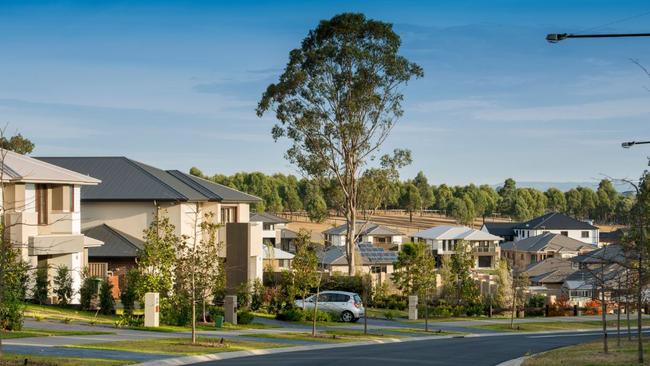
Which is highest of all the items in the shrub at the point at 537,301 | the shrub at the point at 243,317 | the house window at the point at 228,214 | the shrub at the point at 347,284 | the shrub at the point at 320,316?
the house window at the point at 228,214

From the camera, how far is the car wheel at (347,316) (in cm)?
4675

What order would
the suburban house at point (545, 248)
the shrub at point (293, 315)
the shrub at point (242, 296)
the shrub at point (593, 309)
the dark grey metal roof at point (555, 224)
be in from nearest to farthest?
the shrub at point (293, 315)
the shrub at point (242, 296)
the shrub at point (593, 309)
the suburban house at point (545, 248)
the dark grey metal roof at point (555, 224)

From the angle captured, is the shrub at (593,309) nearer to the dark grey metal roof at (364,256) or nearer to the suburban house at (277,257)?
the suburban house at (277,257)

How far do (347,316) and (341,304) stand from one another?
70 centimetres

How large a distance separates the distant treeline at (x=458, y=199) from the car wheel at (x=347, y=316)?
9772 cm

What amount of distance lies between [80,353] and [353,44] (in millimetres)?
34538

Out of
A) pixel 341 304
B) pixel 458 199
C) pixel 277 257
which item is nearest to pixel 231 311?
pixel 341 304

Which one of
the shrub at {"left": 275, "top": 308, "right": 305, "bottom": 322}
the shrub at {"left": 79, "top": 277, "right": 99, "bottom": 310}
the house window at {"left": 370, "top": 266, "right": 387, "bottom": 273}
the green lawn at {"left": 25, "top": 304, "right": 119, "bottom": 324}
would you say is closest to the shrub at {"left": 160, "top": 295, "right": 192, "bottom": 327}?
the green lawn at {"left": 25, "top": 304, "right": 119, "bottom": 324}

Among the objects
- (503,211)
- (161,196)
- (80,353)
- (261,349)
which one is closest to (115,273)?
(161,196)

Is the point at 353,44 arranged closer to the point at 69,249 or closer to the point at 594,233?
the point at 69,249

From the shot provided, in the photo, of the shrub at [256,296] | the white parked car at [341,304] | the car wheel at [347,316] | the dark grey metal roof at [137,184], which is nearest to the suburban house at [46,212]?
the dark grey metal roof at [137,184]

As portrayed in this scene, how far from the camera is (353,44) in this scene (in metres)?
55.8

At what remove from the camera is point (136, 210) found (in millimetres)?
50781

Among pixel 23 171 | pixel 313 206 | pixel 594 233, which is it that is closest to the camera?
pixel 23 171
